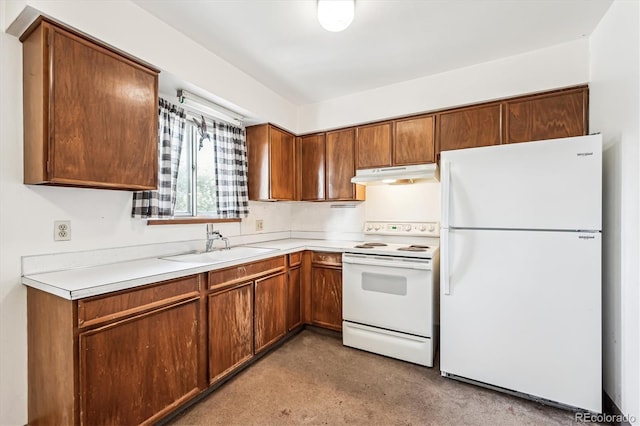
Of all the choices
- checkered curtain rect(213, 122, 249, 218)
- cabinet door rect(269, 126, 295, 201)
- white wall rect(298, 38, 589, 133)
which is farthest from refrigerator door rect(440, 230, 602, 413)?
checkered curtain rect(213, 122, 249, 218)

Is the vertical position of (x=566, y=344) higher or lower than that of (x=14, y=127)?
lower

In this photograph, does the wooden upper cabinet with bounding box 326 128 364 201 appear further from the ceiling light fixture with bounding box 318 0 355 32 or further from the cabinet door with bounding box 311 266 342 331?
the ceiling light fixture with bounding box 318 0 355 32

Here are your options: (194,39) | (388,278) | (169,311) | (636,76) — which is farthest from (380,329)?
(194,39)

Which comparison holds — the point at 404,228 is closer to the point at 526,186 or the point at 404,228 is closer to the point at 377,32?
the point at 526,186

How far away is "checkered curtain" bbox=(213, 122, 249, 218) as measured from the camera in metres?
2.71

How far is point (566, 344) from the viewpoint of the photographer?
1.74 meters

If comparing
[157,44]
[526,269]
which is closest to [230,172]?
[157,44]

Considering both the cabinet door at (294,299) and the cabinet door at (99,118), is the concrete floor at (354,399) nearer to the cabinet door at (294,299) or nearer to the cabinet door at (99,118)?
the cabinet door at (294,299)

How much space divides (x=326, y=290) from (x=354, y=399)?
1.09m

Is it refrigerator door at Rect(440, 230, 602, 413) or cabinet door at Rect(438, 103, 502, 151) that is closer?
refrigerator door at Rect(440, 230, 602, 413)

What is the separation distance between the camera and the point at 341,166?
10.3 ft

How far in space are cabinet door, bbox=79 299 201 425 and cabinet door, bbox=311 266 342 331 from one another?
1345 mm

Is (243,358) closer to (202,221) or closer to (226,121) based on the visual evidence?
(202,221)

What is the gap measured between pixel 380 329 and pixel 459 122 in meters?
1.98
